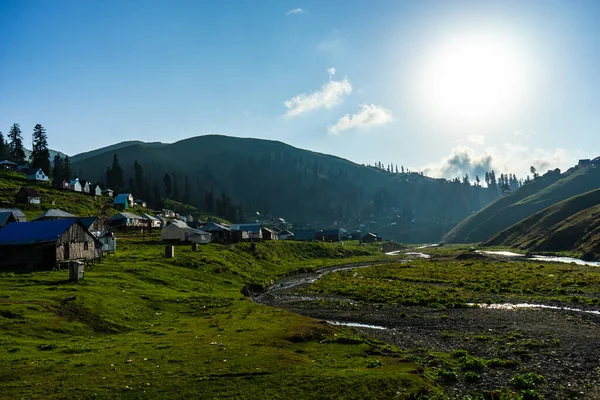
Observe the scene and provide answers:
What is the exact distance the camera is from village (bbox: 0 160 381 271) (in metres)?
56.8

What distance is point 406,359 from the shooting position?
1064 inches

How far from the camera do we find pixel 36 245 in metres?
56.6

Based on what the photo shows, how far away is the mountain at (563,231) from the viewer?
414 feet

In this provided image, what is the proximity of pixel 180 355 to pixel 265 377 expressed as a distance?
23.8 ft

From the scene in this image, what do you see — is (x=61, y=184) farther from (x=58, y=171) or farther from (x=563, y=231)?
(x=563, y=231)

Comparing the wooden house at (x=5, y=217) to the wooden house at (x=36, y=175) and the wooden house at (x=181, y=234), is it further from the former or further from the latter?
the wooden house at (x=36, y=175)

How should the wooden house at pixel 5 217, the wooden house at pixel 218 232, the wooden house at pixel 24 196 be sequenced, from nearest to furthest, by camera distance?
the wooden house at pixel 5 217, the wooden house at pixel 24 196, the wooden house at pixel 218 232

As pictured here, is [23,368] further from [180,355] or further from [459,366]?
[459,366]

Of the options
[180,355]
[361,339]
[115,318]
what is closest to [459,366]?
[361,339]

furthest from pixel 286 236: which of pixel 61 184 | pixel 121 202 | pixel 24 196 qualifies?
pixel 24 196

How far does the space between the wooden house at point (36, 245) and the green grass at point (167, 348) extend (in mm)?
4839

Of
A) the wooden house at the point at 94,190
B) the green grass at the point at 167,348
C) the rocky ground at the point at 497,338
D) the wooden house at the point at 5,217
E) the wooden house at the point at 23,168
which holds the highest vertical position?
the wooden house at the point at 23,168

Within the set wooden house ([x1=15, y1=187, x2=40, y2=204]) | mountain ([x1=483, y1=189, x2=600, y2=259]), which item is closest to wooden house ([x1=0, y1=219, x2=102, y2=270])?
wooden house ([x1=15, y1=187, x2=40, y2=204])

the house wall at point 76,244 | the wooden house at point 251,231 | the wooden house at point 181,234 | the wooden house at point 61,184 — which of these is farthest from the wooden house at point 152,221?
the house wall at point 76,244
